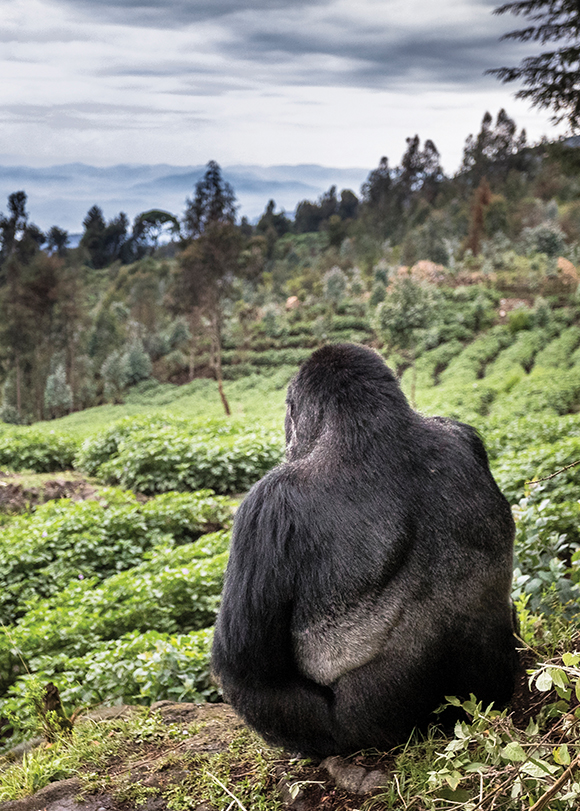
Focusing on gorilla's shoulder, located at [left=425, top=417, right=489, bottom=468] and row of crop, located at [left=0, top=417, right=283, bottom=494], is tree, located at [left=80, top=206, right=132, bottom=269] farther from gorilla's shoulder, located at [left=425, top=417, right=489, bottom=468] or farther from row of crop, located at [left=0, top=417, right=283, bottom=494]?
gorilla's shoulder, located at [left=425, top=417, right=489, bottom=468]

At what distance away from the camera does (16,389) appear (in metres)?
28.5

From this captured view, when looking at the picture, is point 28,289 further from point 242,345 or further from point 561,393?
point 561,393

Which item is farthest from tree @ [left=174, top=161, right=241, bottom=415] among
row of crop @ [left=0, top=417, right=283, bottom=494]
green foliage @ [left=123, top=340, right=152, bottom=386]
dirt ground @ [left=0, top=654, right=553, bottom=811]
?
dirt ground @ [left=0, top=654, right=553, bottom=811]

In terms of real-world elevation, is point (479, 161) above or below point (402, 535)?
above

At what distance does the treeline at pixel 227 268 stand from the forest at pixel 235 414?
0.13 metres

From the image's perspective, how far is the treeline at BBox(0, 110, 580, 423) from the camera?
21.8 m

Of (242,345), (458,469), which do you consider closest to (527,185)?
(242,345)

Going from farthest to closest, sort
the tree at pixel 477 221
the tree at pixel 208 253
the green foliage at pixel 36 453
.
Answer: the tree at pixel 477 221 < the tree at pixel 208 253 < the green foliage at pixel 36 453

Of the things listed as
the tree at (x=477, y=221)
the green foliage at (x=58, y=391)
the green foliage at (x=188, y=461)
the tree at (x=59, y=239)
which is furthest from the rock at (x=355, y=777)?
the tree at (x=59, y=239)

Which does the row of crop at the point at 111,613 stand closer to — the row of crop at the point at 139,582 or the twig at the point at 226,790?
the row of crop at the point at 139,582

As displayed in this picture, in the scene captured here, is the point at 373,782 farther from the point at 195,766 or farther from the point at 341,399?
the point at 341,399

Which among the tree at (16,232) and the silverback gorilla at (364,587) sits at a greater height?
the tree at (16,232)

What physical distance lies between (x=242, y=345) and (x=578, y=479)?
26428mm

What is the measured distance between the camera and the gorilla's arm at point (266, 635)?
1.84 m
